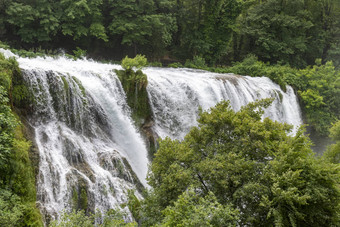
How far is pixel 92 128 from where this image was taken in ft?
44.2

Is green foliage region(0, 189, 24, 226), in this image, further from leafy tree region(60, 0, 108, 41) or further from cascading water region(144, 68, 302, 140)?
leafy tree region(60, 0, 108, 41)

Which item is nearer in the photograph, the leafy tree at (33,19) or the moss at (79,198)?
the moss at (79,198)

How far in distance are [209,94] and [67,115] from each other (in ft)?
30.5

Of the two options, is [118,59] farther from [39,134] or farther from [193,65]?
[39,134]

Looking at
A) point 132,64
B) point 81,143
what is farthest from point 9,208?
point 132,64

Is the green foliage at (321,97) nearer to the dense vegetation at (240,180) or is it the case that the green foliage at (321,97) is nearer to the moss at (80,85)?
the dense vegetation at (240,180)

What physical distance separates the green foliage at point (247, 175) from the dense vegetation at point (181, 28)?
650 inches

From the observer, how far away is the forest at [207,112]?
784 centimetres

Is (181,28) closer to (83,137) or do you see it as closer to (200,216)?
(83,137)

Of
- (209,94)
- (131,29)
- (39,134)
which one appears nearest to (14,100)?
(39,134)

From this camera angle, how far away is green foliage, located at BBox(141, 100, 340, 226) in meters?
7.63

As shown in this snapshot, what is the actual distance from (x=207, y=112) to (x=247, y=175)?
8.97ft

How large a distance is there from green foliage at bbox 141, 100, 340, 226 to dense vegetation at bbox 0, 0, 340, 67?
1651 cm

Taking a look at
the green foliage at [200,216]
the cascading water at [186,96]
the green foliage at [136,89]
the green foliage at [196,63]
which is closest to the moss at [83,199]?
the green foliage at [200,216]
